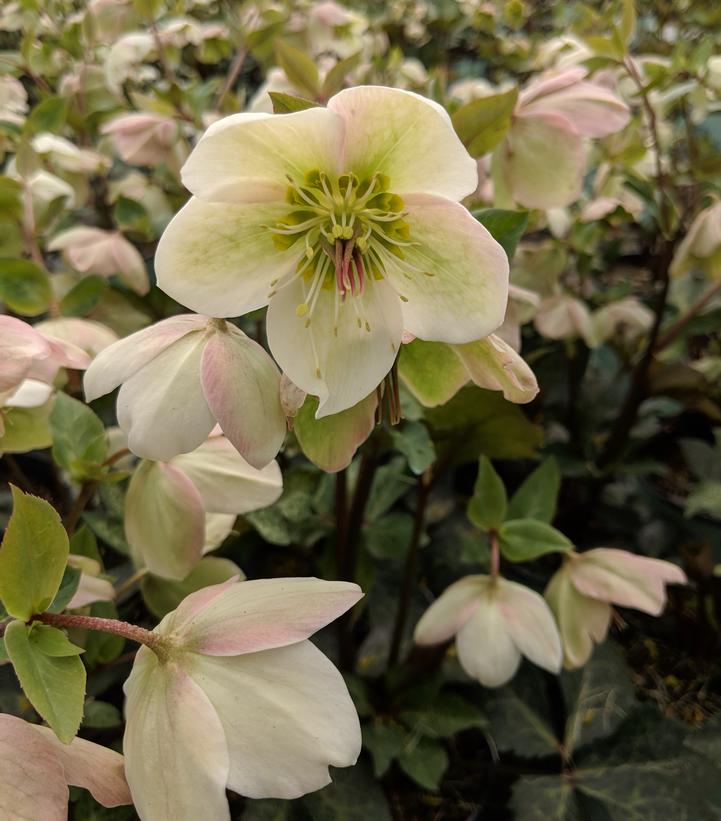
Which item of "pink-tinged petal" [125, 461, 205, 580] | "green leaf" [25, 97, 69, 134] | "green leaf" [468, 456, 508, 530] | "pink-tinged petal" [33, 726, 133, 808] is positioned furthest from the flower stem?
"green leaf" [25, 97, 69, 134]

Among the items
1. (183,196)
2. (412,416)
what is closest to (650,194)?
(412,416)

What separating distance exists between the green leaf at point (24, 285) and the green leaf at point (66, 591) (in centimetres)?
24

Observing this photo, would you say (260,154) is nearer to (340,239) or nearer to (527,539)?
(340,239)

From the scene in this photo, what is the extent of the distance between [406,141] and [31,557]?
0.76 feet

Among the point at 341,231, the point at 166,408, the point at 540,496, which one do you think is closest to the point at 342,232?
the point at 341,231

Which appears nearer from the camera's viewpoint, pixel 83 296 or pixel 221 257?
pixel 221 257

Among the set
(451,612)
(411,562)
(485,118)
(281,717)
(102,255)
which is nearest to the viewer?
(281,717)

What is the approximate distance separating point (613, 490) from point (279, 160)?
30.5 inches

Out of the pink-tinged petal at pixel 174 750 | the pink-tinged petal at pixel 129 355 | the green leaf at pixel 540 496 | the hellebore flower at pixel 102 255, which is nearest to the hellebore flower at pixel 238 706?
the pink-tinged petal at pixel 174 750

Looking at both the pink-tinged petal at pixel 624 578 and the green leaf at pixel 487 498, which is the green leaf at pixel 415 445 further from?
the pink-tinged petal at pixel 624 578

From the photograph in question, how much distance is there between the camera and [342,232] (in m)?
0.31

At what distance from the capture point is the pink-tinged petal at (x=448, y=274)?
28 centimetres

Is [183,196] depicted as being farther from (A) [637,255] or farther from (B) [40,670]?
(A) [637,255]

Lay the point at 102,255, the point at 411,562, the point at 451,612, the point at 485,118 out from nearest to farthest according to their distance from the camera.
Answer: the point at 485,118
the point at 451,612
the point at 411,562
the point at 102,255
